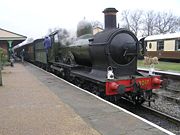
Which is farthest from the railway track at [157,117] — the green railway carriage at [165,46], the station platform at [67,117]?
the green railway carriage at [165,46]

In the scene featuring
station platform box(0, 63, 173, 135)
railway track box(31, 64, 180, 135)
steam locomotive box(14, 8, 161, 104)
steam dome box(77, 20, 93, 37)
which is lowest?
railway track box(31, 64, 180, 135)

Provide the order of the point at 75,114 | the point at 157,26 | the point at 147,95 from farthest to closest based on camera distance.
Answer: the point at 157,26
the point at 147,95
the point at 75,114

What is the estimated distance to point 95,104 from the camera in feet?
28.1

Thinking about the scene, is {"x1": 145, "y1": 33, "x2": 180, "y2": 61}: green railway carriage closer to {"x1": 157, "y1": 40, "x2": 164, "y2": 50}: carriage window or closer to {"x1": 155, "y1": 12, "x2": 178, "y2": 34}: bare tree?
{"x1": 157, "y1": 40, "x2": 164, "y2": 50}: carriage window

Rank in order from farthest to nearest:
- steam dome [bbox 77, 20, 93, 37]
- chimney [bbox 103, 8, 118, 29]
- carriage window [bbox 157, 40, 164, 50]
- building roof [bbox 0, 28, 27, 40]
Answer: carriage window [bbox 157, 40, 164, 50], building roof [bbox 0, 28, 27, 40], steam dome [bbox 77, 20, 93, 37], chimney [bbox 103, 8, 118, 29]

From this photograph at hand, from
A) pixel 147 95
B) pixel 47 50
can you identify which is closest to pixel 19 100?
pixel 147 95

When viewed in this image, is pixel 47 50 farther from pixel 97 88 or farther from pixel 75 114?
pixel 75 114

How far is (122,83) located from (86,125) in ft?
10.3

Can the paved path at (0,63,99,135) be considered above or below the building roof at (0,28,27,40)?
below

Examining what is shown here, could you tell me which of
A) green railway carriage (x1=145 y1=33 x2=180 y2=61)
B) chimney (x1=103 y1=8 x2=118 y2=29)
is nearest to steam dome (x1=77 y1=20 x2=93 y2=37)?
chimney (x1=103 y1=8 x2=118 y2=29)

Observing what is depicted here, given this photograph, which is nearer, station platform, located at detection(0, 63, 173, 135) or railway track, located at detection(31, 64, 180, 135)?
station platform, located at detection(0, 63, 173, 135)

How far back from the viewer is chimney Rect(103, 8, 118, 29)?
10.3 meters


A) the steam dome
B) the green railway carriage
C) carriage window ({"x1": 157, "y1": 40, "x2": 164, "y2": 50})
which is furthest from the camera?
carriage window ({"x1": 157, "y1": 40, "x2": 164, "y2": 50})

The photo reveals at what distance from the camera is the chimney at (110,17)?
1027 centimetres
